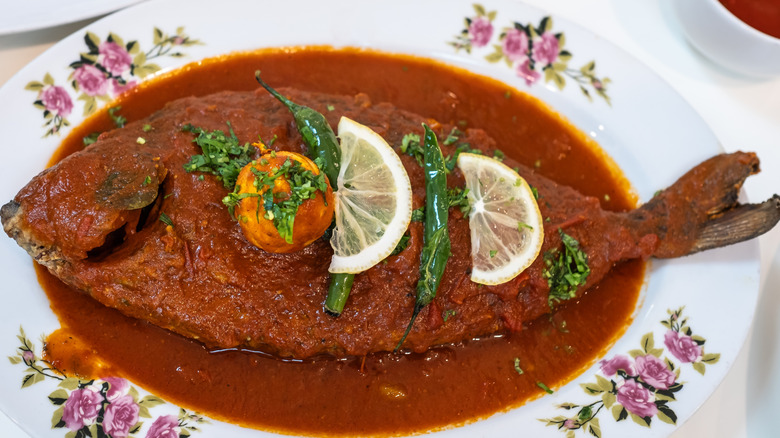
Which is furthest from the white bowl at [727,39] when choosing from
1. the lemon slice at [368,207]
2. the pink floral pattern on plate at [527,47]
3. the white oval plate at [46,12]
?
the white oval plate at [46,12]

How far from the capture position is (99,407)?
10.2 feet

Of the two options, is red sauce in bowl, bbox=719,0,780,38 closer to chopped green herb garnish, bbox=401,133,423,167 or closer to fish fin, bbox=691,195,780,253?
fish fin, bbox=691,195,780,253

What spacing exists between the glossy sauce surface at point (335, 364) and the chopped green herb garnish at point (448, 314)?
0.37 m

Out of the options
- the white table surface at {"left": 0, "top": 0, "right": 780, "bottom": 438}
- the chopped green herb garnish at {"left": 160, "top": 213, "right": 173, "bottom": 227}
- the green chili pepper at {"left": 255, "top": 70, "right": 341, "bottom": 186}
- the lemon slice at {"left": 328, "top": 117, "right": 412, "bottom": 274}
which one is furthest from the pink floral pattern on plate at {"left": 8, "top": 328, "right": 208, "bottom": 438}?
the green chili pepper at {"left": 255, "top": 70, "right": 341, "bottom": 186}

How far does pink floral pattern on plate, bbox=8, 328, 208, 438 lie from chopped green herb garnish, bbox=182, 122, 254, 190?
4.25 ft

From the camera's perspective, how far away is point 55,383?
314 centimetres

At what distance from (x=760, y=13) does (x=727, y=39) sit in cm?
35

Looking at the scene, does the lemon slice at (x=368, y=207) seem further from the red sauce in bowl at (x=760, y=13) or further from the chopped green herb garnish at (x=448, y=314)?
the red sauce in bowl at (x=760, y=13)

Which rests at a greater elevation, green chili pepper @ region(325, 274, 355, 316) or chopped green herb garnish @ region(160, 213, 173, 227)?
chopped green herb garnish @ region(160, 213, 173, 227)

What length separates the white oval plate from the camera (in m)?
4.13

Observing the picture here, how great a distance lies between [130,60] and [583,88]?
3.45 m

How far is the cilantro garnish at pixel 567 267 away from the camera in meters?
3.64

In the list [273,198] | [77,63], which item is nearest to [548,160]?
[273,198]

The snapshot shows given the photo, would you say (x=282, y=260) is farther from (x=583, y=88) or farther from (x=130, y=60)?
(x=583, y=88)
